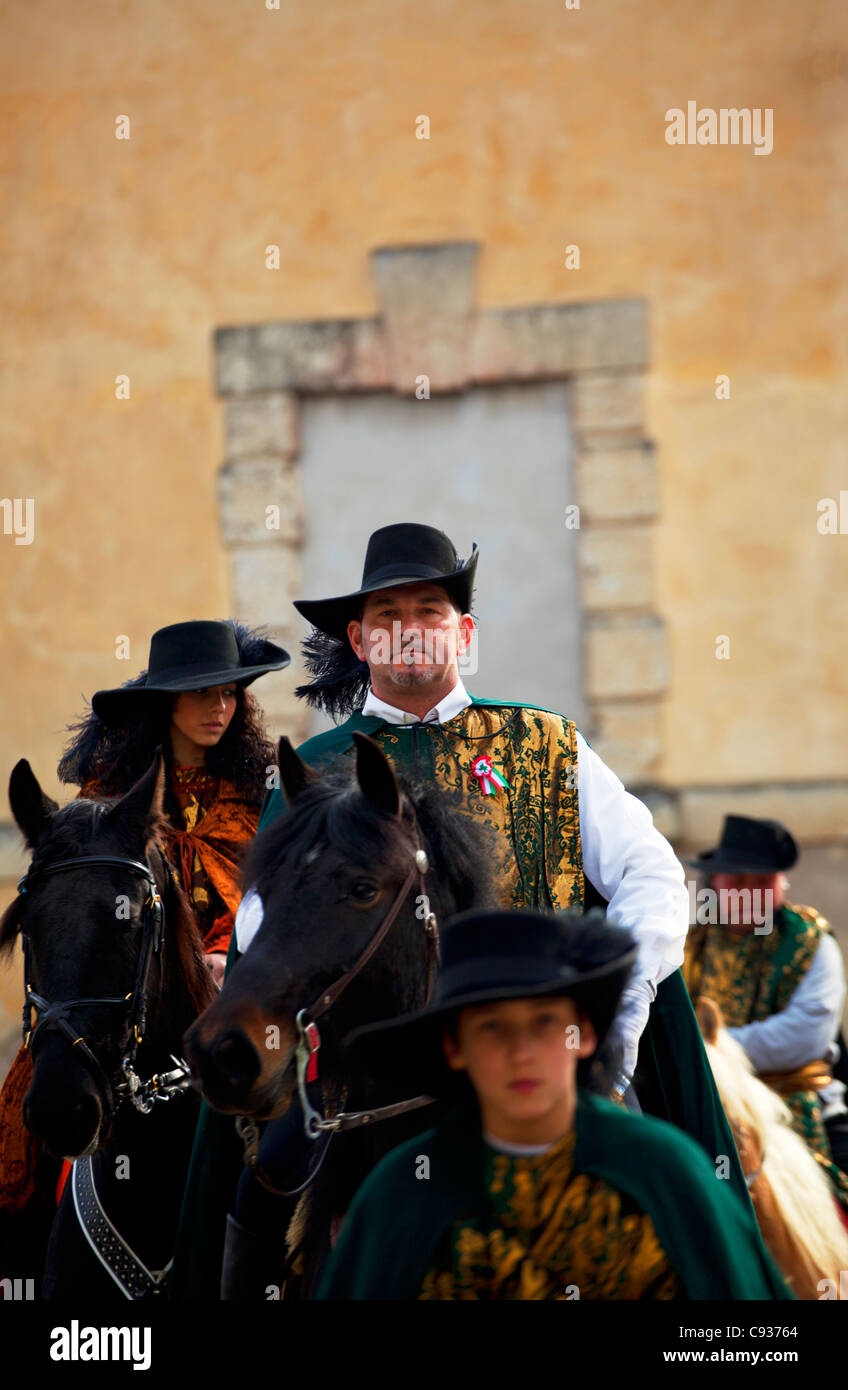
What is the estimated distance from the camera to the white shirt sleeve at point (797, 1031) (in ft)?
21.7

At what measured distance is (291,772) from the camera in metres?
3.01

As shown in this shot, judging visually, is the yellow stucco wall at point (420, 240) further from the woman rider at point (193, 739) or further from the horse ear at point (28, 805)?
the horse ear at point (28, 805)

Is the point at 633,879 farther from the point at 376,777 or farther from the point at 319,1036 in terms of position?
the point at 319,1036

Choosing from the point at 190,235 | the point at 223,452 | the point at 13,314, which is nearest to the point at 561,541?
the point at 223,452

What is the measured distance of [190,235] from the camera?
372 inches

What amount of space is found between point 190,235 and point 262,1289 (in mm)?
7618

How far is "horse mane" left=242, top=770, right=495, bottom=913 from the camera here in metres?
2.77

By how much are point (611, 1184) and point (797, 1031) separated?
15.7 feet

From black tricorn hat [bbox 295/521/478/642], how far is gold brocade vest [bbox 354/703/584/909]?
31cm

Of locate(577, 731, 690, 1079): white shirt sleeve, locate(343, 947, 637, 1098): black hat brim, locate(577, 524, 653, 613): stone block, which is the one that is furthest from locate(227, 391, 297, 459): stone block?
locate(343, 947, 637, 1098): black hat brim

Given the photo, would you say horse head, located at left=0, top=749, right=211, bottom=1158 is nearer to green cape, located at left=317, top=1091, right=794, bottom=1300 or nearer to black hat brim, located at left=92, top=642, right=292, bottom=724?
black hat brim, located at left=92, top=642, right=292, bottom=724

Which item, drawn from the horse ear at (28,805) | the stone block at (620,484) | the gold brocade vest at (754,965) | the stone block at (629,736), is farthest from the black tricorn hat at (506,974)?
the stone block at (620,484)

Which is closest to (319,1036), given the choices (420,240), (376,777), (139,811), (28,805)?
(376,777)

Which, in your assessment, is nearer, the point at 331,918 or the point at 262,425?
the point at 331,918
